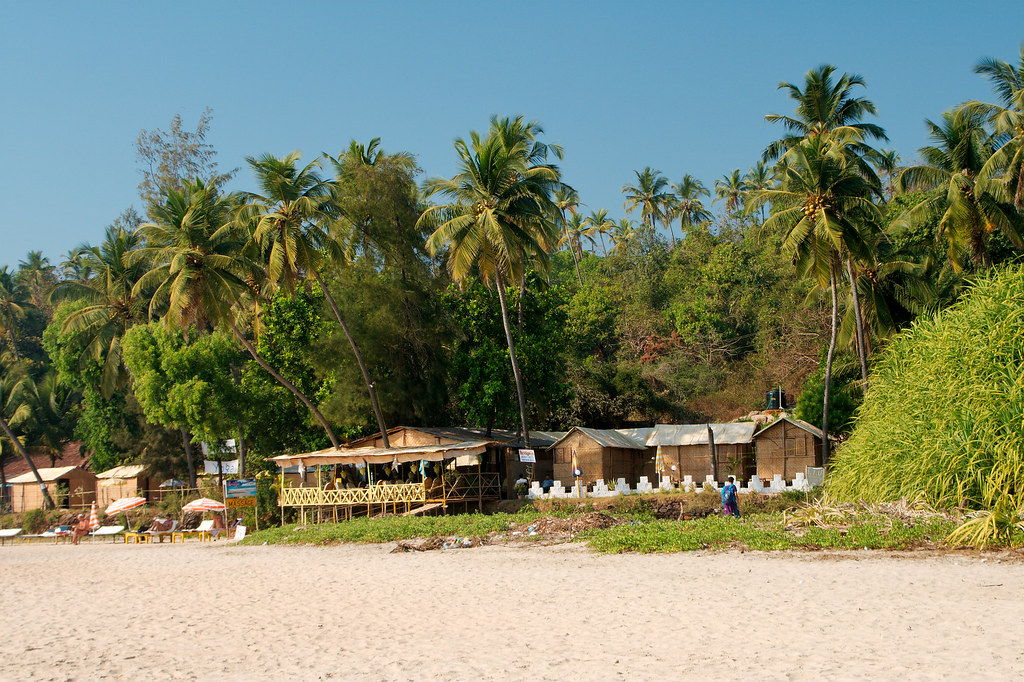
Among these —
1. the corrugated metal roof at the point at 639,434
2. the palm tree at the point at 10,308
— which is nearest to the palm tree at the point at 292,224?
the corrugated metal roof at the point at 639,434

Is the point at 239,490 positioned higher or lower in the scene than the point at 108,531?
higher

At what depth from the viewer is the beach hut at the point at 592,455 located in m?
30.9

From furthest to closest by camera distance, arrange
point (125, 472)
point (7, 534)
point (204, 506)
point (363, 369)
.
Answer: point (125, 472) < point (7, 534) < point (363, 369) < point (204, 506)

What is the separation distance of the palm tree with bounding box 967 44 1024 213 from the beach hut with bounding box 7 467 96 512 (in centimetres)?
4288

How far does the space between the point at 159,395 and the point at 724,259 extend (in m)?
31.0

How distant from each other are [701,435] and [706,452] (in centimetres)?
73

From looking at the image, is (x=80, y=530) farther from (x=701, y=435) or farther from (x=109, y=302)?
(x=701, y=435)

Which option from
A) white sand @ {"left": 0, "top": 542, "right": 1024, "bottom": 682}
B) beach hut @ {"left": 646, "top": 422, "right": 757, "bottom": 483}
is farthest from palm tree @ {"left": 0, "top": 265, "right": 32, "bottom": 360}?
white sand @ {"left": 0, "top": 542, "right": 1024, "bottom": 682}

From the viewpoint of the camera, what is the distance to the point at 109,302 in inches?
1554

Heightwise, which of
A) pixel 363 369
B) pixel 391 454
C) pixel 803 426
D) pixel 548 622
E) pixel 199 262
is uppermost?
pixel 199 262

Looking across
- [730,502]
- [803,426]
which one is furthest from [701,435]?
[730,502]

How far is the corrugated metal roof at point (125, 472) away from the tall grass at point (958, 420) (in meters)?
34.1

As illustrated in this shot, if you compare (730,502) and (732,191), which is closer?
(730,502)

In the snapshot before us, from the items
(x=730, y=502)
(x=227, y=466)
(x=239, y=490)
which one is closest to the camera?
(x=730, y=502)
